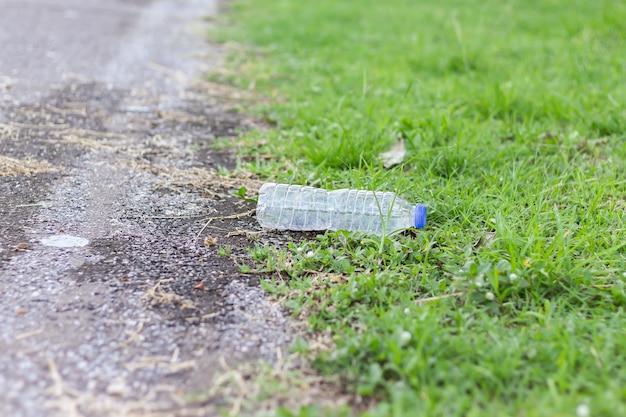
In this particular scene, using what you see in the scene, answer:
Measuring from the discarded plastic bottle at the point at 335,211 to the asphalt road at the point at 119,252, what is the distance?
4.7 inches

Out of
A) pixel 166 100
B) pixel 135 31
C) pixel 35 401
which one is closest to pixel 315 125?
pixel 166 100

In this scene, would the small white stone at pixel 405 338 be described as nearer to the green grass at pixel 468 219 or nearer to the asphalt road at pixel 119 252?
the green grass at pixel 468 219

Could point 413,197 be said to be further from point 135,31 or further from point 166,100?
point 135,31

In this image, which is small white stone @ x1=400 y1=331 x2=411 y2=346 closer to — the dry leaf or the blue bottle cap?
the blue bottle cap

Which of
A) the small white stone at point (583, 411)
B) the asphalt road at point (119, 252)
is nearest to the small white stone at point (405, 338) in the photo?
the asphalt road at point (119, 252)

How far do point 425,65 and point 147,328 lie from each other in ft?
12.9

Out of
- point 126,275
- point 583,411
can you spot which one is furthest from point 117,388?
point 583,411

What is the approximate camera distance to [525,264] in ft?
7.43

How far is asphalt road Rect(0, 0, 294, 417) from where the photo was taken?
1.79 m

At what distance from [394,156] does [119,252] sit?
1.59m

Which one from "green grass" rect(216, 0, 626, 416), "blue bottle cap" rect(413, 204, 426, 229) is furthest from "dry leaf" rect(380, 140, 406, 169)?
"blue bottle cap" rect(413, 204, 426, 229)

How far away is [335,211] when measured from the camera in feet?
9.34

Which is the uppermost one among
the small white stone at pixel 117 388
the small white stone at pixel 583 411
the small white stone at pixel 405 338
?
the small white stone at pixel 583 411

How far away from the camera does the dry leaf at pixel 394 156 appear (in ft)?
10.9
